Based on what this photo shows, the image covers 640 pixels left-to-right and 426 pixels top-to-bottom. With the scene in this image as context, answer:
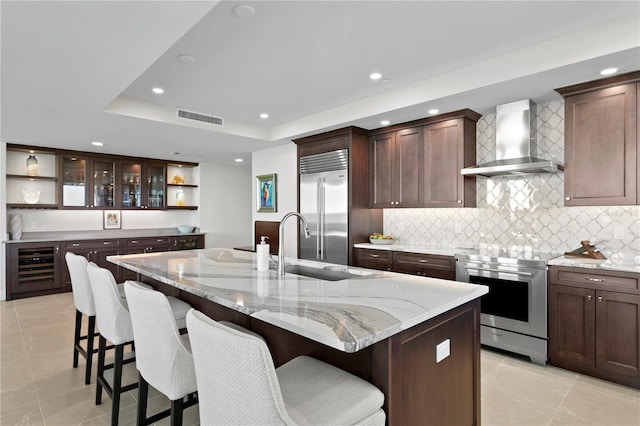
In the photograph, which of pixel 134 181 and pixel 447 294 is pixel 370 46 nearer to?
pixel 447 294

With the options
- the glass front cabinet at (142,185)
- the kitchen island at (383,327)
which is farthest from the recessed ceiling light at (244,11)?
the glass front cabinet at (142,185)

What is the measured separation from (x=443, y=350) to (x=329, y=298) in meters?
0.58

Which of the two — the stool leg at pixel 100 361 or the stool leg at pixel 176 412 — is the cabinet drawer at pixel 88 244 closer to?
the stool leg at pixel 100 361

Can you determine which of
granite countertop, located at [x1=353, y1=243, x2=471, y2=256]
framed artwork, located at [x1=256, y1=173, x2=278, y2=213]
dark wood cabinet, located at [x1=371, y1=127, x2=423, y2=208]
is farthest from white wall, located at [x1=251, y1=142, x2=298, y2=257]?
granite countertop, located at [x1=353, y1=243, x2=471, y2=256]

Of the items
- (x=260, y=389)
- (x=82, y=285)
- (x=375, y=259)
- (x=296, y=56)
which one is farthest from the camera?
(x=375, y=259)

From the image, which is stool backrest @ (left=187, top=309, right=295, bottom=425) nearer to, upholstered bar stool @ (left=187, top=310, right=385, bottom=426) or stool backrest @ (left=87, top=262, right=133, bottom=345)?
upholstered bar stool @ (left=187, top=310, right=385, bottom=426)

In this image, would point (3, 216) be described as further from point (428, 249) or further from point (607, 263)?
point (607, 263)

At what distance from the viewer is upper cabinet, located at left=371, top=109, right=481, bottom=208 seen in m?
4.11

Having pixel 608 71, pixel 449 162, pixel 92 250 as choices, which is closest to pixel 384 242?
pixel 449 162

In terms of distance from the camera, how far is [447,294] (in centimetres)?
179

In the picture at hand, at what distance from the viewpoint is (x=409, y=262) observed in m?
4.15

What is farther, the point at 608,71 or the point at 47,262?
the point at 47,262

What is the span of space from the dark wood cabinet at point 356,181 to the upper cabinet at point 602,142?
7.60 ft

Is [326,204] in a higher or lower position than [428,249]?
higher
